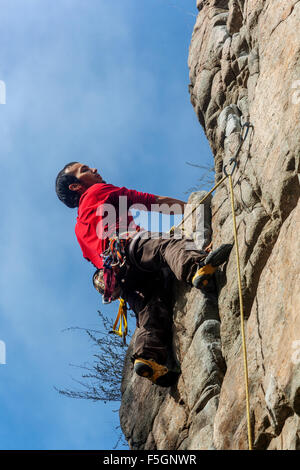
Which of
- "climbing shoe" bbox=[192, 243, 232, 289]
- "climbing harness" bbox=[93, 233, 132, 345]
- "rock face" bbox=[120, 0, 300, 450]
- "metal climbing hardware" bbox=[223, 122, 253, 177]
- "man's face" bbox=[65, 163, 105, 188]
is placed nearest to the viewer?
"rock face" bbox=[120, 0, 300, 450]

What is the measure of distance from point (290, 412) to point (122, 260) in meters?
2.53

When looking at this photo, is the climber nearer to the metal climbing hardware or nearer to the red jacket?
the red jacket

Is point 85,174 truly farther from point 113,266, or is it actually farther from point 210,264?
point 210,264

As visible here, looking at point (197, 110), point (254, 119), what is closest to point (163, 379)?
point (254, 119)

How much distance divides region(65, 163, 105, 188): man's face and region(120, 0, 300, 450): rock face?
52.5 inches

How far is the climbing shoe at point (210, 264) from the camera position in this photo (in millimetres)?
5363

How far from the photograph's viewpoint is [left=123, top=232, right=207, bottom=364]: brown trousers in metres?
5.65

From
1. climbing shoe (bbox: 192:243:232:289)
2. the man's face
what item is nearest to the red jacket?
the man's face

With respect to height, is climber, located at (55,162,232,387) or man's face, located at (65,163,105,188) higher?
man's face, located at (65,163,105,188)

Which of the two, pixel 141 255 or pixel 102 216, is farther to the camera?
pixel 102 216

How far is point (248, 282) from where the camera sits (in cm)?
504

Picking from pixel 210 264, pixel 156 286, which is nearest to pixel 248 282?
pixel 210 264

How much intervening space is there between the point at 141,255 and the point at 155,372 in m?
1.10

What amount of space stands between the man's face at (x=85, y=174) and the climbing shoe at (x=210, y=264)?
7.44ft
